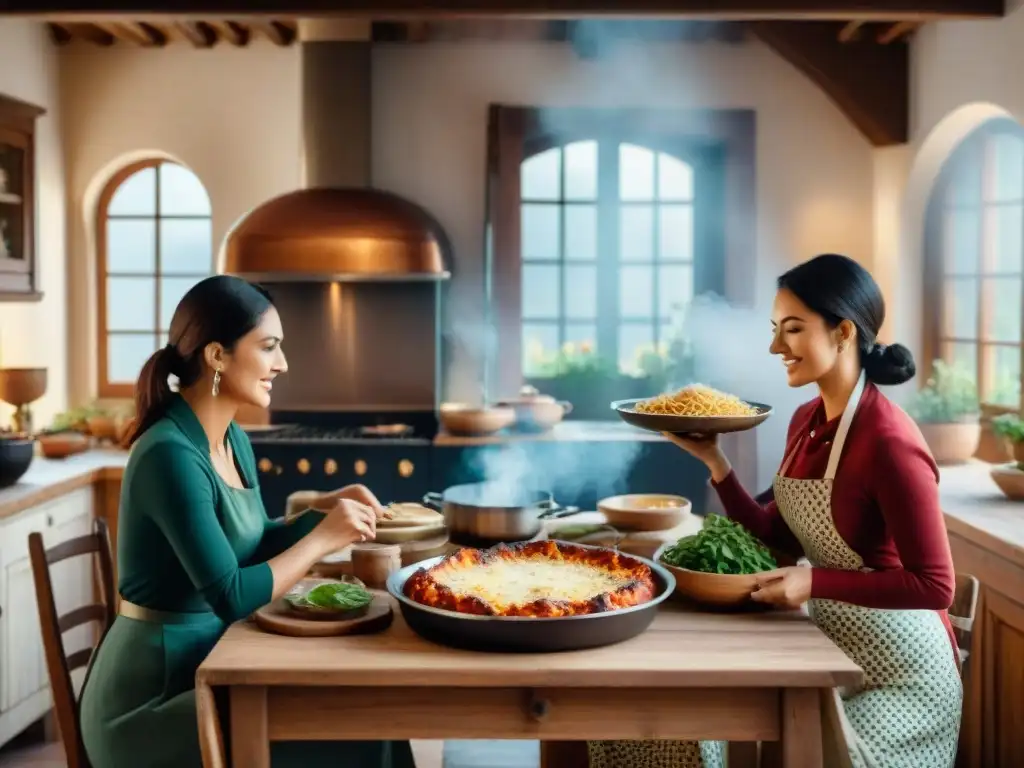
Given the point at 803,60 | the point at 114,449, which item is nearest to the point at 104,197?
the point at 114,449

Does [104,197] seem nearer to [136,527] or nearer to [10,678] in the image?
[10,678]

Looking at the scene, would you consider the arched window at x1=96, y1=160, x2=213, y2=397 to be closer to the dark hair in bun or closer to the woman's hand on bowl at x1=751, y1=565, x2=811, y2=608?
the dark hair in bun

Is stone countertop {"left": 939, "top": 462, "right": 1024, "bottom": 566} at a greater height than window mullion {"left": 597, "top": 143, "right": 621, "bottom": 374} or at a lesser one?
lesser

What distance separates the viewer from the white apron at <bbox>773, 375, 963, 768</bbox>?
86.3 inches

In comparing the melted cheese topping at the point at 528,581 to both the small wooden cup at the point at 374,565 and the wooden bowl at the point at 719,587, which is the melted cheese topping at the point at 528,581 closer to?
the wooden bowl at the point at 719,587

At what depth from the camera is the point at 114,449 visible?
506 centimetres

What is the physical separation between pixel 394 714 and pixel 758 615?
0.75m

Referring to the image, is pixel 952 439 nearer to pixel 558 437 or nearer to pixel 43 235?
pixel 558 437

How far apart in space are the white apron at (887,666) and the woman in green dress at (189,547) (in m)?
0.98

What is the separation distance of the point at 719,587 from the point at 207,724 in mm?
972

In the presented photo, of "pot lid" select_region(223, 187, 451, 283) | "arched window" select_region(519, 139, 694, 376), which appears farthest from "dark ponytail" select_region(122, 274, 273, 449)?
"arched window" select_region(519, 139, 694, 376)

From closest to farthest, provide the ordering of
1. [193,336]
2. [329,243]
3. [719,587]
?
[719,587]
[193,336]
[329,243]

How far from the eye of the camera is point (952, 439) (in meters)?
4.27

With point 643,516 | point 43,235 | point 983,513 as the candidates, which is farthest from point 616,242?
point 643,516
